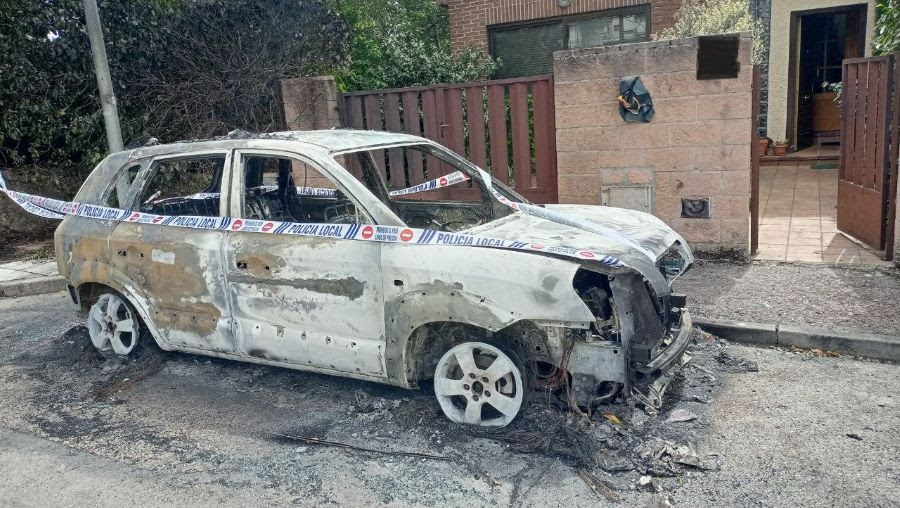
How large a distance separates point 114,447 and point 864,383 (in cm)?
465

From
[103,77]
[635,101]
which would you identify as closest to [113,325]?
[103,77]

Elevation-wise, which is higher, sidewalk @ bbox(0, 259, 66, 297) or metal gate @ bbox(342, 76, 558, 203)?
metal gate @ bbox(342, 76, 558, 203)

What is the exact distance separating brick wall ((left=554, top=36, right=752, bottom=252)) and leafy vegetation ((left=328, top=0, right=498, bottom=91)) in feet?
12.8

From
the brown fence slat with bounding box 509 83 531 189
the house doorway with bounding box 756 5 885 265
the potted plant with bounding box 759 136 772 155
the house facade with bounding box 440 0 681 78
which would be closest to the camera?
the house doorway with bounding box 756 5 885 265

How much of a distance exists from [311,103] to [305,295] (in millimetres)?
4957

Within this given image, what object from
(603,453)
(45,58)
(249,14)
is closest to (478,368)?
(603,453)

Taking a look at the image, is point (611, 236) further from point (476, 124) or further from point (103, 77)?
point (103, 77)

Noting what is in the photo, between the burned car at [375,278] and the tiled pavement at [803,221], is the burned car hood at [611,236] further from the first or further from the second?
the tiled pavement at [803,221]

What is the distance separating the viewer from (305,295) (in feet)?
15.6

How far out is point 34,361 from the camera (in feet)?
19.8

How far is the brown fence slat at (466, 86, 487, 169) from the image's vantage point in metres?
8.42

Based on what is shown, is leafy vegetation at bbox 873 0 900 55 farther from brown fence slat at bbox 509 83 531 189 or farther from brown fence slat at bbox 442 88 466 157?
brown fence slat at bbox 442 88 466 157

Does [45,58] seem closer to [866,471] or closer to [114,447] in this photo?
[114,447]

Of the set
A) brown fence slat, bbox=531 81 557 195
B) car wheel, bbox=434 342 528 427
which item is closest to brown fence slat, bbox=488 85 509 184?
brown fence slat, bbox=531 81 557 195
